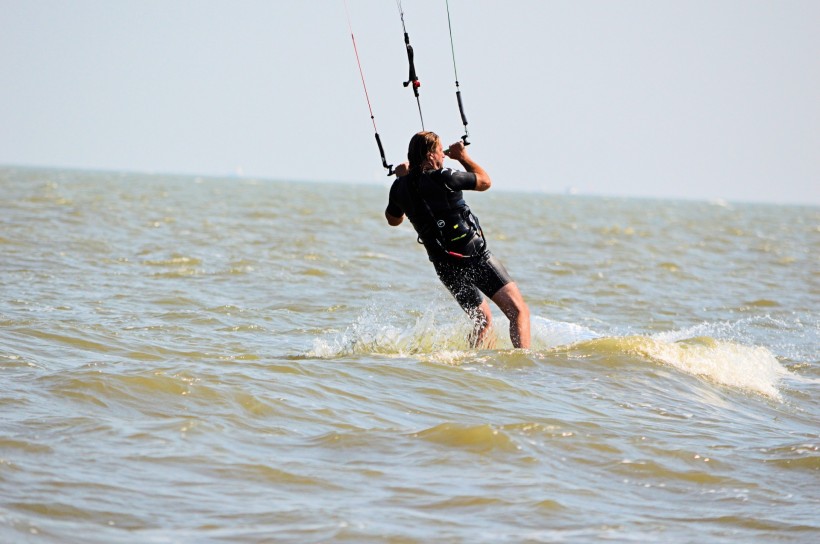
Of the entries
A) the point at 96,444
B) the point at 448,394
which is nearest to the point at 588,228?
the point at 448,394

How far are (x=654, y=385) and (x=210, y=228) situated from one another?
17.2m

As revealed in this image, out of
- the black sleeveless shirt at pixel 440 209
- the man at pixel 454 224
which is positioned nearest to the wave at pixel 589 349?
the man at pixel 454 224

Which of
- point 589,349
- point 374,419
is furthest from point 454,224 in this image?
point 374,419

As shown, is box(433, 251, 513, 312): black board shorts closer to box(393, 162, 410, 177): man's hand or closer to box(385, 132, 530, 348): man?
box(385, 132, 530, 348): man

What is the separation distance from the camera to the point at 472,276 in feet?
26.9

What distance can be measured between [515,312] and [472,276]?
46 cm

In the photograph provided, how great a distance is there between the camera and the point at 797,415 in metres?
7.45

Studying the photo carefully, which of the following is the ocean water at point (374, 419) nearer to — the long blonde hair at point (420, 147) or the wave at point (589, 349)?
the wave at point (589, 349)

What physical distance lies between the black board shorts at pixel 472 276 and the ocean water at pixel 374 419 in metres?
0.50

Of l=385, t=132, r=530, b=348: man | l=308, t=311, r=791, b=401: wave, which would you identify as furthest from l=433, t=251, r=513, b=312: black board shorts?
l=308, t=311, r=791, b=401: wave

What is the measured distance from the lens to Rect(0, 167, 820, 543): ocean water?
447cm

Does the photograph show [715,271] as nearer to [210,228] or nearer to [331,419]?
[210,228]

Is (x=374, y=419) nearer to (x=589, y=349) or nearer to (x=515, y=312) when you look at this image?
(x=515, y=312)

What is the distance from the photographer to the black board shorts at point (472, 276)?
8.13 m
